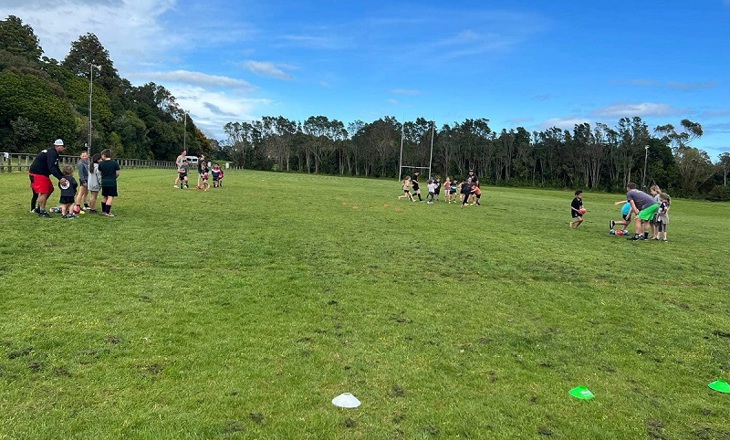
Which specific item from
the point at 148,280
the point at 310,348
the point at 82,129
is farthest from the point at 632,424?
the point at 82,129

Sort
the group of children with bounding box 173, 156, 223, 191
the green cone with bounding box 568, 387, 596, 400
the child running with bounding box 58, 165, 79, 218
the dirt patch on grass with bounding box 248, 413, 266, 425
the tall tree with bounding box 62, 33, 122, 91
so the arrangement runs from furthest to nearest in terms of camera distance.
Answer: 1. the tall tree with bounding box 62, 33, 122, 91
2. the group of children with bounding box 173, 156, 223, 191
3. the child running with bounding box 58, 165, 79, 218
4. the green cone with bounding box 568, 387, 596, 400
5. the dirt patch on grass with bounding box 248, 413, 266, 425

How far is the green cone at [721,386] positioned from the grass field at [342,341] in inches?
3.9

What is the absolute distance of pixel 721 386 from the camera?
15.2 feet

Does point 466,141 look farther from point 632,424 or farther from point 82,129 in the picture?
point 632,424

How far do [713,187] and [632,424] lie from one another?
84054 mm

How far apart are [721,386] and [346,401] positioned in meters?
3.67

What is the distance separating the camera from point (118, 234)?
10.8m

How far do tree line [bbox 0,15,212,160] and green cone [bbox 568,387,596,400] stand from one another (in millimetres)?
57052

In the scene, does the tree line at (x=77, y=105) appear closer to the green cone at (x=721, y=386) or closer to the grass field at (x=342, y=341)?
the grass field at (x=342, y=341)

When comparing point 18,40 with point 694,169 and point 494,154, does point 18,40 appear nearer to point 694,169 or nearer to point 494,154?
point 494,154

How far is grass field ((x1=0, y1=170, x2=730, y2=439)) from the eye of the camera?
3740mm

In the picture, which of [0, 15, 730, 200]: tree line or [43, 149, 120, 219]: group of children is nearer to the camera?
[43, 149, 120, 219]: group of children

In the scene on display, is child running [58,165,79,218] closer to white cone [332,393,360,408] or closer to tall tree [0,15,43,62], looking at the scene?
white cone [332,393,360,408]

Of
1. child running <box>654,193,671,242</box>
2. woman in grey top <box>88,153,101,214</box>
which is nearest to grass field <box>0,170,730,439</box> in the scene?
woman in grey top <box>88,153,101,214</box>
